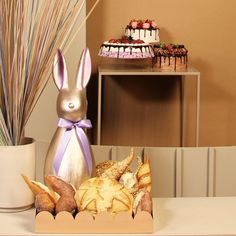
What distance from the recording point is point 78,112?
2.93ft

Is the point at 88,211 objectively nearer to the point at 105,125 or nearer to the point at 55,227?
the point at 55,227

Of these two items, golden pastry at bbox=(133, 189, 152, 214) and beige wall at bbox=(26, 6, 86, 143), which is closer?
golden pastry at bbox=(133, 189, 152, 214)

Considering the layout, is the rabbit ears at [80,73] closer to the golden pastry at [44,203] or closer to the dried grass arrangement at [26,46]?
the dried grass arrangement at [26,46]

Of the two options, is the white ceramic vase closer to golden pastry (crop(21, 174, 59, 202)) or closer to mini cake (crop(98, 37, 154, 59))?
golden pastry (crop(21, 174, 59, 202))

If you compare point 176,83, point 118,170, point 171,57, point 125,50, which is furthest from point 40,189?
point 176,83

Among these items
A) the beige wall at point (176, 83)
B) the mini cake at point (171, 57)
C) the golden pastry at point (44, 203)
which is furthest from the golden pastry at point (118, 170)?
the beige wall at point (176, 83)

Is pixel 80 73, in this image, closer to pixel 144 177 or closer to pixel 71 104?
pixel 71 104

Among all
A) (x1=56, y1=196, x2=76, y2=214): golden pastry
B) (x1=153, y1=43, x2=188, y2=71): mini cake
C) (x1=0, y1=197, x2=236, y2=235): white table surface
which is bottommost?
(x1=0, y1=197, x2=236, y2=235): white table surface

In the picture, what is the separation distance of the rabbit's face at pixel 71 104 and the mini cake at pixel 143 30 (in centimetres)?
232

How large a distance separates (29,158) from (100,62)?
2.59 meters

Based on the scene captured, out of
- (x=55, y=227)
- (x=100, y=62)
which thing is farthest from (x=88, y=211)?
(x=100, y=62)

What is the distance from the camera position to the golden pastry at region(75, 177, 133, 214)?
31.7 inches

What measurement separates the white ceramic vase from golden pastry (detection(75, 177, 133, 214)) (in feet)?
0.45

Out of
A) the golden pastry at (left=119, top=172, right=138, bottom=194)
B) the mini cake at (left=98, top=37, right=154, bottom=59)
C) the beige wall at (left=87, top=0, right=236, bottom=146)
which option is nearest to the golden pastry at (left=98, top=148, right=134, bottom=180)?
the golden pastry at (left=119, top=172, right=138, bottom=194)
